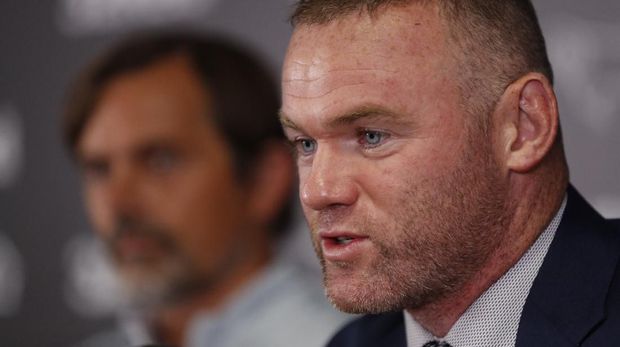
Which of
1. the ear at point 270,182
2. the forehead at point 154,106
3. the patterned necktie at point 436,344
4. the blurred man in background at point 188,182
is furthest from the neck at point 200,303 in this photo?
the patterned necktie at point 436,344

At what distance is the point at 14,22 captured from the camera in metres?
3.33

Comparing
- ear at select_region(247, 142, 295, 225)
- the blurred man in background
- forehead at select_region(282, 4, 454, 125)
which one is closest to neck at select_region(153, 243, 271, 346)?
the blurred man in background

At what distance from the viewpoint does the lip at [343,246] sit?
154cm

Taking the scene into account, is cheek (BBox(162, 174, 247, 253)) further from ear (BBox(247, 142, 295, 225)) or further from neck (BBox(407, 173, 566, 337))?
neck (BBox(407, 173, 566, 337))

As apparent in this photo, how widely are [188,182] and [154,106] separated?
246mm

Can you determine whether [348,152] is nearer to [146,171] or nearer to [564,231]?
[564,231]

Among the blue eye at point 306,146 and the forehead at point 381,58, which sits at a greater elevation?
the forehead at point 381,58

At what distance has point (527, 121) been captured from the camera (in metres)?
1.59

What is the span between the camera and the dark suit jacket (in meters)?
1.48

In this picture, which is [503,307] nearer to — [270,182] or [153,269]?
[270,182]

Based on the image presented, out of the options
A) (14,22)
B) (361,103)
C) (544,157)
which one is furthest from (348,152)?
(14,22)

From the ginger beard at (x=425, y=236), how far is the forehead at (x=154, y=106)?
1.50m

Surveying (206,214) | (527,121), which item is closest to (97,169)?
(206,214)

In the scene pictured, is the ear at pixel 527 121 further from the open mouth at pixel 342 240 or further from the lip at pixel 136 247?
the lip at pixel 136 247
